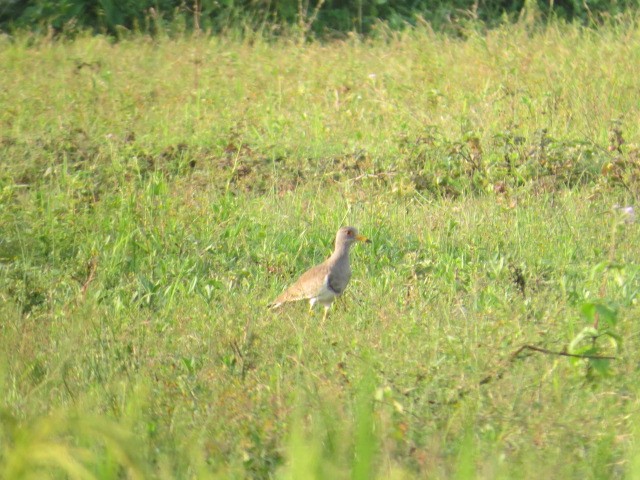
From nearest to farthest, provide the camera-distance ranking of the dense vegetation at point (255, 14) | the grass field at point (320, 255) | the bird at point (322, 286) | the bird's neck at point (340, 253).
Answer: the grass field at point (320, 255) < the bird at point (322, 286) < the bird's neck at point (340, 253) < the dense vegetation at point (255, 14)

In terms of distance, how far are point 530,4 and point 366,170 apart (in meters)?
4.32

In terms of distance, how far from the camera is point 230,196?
23.1 ft

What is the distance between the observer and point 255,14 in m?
12.5

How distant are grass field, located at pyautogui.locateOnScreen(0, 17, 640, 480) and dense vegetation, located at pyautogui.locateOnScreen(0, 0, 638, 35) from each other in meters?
0.58

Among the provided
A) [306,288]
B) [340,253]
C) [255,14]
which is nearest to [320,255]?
[340,253]

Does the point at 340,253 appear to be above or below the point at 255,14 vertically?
above

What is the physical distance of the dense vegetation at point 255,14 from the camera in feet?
38.6

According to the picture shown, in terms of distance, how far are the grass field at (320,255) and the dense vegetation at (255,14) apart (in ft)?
1.90

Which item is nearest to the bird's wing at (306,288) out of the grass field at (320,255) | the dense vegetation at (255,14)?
the grass field at (320,255)

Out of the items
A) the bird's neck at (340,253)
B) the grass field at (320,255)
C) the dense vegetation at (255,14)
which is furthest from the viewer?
the dense vegetation at (255,14)

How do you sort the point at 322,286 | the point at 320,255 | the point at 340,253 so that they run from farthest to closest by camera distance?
1. the point at 320,255
2. the point at 340,253
3. the point at 322,286

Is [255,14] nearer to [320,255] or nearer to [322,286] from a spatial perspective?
[320,255]

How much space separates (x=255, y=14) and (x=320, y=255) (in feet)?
22.1

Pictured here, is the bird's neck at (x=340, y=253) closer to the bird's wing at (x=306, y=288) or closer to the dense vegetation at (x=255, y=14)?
the bird's wing at (x=306, y=288)
